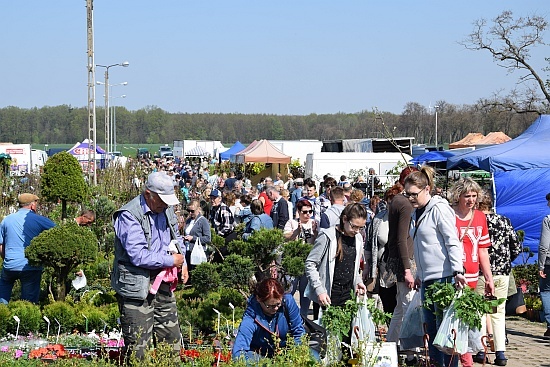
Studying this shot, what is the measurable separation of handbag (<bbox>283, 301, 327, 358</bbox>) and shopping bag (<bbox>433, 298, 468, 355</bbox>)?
81 centimetres

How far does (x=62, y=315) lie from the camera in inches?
361

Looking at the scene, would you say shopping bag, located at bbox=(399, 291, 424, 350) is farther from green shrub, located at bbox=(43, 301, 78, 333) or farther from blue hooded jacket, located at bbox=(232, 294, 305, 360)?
green shrub, located at bbox=(43, 301, 78, 333)

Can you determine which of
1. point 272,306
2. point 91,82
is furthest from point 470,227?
point 91,82

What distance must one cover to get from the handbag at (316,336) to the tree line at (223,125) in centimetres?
6021

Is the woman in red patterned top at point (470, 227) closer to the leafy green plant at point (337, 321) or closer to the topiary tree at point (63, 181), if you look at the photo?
the leafy green plant at point (337, 321)

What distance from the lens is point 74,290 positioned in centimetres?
1045

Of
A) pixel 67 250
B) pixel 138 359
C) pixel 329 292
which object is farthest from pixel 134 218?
pixel 67 250

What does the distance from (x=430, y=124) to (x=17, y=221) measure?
76.4m

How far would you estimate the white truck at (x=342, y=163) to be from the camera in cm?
3000

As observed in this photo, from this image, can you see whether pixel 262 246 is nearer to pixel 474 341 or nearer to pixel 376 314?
pixel 376 314

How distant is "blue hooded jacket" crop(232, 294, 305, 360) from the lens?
231 inches

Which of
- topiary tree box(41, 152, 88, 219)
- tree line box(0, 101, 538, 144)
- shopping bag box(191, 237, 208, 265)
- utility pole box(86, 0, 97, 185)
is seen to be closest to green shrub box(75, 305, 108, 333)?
shopping bag box(191, 237, 208, 265)

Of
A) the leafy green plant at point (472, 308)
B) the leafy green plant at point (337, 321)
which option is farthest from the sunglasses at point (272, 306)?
the leafy green plant at point (472, 308)

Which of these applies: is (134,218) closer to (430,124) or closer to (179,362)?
(179,362)
